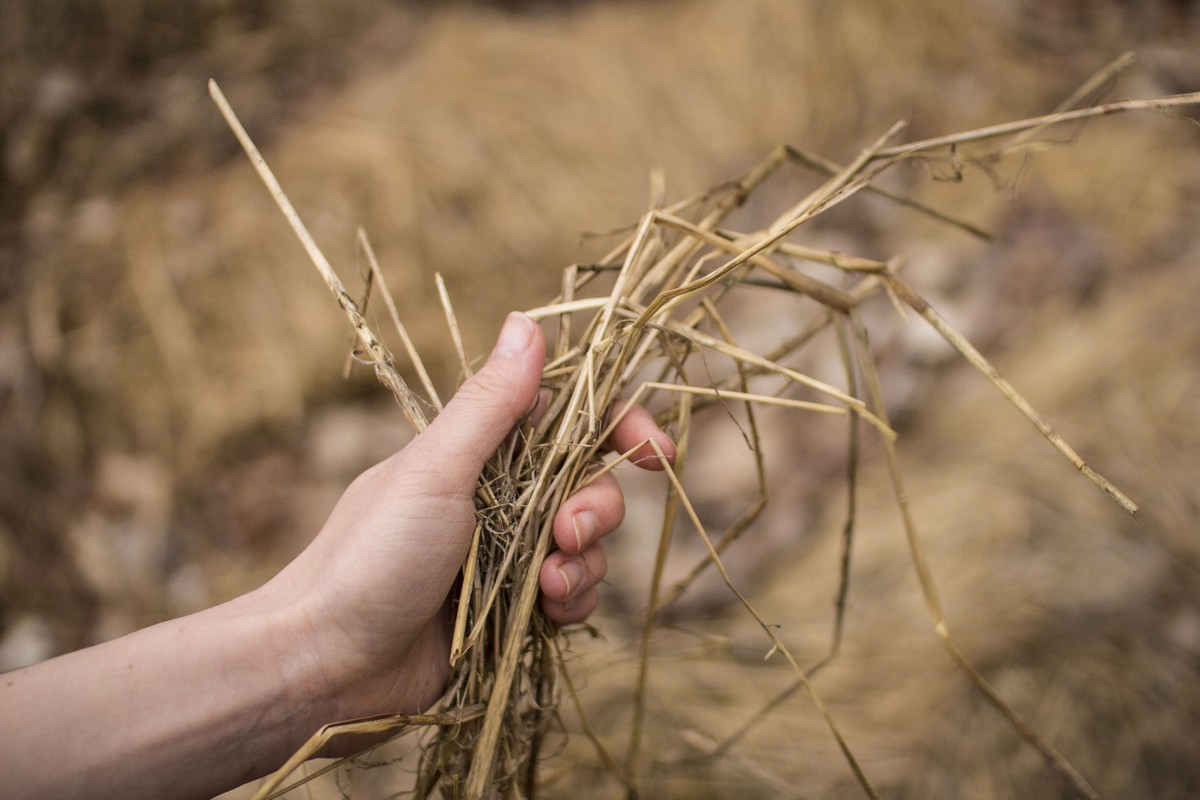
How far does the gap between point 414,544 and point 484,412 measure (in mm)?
149

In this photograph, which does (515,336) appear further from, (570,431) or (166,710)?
(166,710)

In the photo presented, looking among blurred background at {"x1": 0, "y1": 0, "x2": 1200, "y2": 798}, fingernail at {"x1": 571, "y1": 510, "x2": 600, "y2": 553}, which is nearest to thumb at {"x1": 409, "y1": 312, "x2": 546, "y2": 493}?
fingernail at {"x1": 571, "y1": 510, "x2": 600, "y2": 553}

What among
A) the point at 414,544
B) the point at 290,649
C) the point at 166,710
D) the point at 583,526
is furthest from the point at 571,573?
the point at 166,710

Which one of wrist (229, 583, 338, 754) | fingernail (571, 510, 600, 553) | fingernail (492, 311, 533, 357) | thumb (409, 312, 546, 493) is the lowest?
wrist (229, 583, 338, 754)

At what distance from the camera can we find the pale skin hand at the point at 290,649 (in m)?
0.64

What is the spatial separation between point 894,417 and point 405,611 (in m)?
1.21

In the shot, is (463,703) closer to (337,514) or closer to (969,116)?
(337,514)

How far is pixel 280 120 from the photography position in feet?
6.16

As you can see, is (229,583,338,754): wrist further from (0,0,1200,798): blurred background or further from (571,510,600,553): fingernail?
(0,0,1200,798): blurred background

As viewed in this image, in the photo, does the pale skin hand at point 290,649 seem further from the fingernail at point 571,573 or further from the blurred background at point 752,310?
the blurred background at point 752,310

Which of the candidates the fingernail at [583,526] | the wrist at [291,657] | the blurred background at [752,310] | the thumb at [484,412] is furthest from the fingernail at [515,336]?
the blurred background at [752,310]

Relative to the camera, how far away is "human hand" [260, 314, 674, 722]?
0.67 meters

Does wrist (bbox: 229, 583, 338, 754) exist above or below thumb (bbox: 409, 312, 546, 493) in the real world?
below

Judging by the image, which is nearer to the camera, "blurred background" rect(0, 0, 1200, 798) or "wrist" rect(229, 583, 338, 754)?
"wrist" rect(229, 583, 338, 754)
